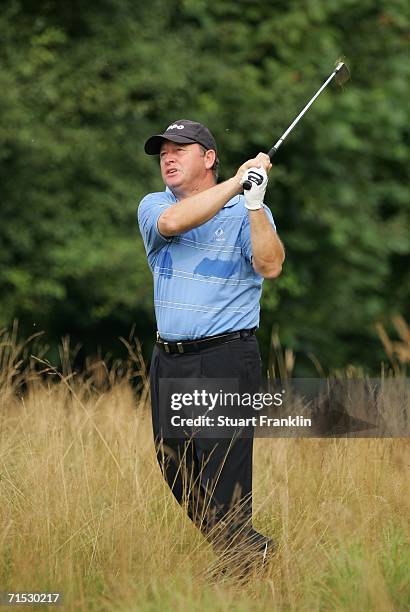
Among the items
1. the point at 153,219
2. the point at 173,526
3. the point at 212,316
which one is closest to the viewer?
the point at 212,316

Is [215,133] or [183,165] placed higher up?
[215,133]

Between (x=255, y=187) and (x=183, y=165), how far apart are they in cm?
59

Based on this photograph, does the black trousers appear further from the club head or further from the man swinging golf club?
the club head

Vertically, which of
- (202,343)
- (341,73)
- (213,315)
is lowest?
(202,343)

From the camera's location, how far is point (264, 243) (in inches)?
199

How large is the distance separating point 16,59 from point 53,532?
950 cm

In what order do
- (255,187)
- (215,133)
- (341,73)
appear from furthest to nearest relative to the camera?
(215,133) → (341,73) → (255,187)

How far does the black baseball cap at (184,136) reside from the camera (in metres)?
5.44

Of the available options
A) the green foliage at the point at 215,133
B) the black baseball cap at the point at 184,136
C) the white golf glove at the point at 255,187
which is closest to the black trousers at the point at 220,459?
the white golf glove at the point at 255,187

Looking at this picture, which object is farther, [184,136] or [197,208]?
[184,136]

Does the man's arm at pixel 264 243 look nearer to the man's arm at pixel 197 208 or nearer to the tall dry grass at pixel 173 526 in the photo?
the man's arm at pixel 197 208

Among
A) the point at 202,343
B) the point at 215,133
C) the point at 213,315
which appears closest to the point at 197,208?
the point at 213,315

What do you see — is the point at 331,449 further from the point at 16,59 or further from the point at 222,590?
the point at 16,59

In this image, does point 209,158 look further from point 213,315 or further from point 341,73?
point 341,73
